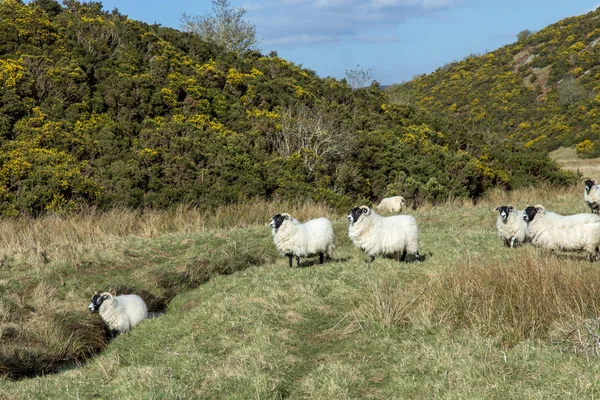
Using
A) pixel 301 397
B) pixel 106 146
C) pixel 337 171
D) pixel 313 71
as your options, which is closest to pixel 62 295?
pixel 301 397

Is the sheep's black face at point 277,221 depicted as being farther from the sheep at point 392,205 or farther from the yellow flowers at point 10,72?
the yellow flowers at point 10,72

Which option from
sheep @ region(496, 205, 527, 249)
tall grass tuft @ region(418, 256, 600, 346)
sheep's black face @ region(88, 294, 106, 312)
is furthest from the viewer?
sheep @ region(496, 205, 527, 249)

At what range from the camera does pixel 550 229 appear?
38.8ft

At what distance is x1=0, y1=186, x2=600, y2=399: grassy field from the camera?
6.61 metres

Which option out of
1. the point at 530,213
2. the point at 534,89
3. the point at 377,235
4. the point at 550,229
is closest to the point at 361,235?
the point at 377,235

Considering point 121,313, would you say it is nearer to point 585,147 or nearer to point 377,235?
point 377,235

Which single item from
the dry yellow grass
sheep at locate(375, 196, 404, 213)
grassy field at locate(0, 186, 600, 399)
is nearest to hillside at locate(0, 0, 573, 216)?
sheep at locate(375, 196, 404, 213)

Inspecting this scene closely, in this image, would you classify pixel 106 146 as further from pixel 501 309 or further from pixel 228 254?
pixel 501 309

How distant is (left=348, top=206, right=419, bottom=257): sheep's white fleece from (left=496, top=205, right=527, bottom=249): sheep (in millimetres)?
2481

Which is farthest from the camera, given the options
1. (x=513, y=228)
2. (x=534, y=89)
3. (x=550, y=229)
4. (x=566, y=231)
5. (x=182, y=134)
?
(x=534, y=89)

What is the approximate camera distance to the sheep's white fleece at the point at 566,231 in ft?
36.5

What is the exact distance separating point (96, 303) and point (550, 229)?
9.15 meters

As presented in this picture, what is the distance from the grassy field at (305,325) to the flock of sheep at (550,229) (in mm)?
438

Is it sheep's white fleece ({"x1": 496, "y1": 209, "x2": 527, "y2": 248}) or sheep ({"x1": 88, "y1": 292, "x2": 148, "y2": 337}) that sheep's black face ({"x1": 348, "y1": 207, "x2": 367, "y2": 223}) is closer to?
sheep's white fleece ({"x1": 496, "y1": 209, "x2": 527, "y2": 248})
